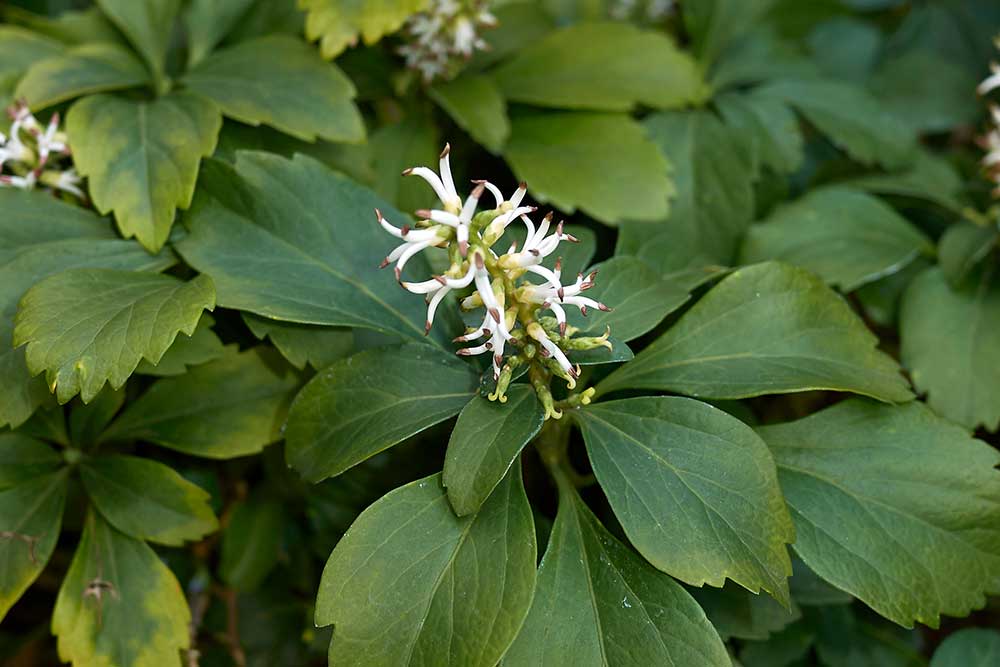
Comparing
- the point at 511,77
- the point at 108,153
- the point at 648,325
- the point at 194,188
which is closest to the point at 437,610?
the point at 648,325

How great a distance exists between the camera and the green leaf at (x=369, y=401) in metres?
0.94

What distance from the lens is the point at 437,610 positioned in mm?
869

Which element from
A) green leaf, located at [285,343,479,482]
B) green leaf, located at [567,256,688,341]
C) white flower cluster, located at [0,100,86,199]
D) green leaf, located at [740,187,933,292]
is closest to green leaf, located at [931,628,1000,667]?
green leaf, located at [740,187,933,292]

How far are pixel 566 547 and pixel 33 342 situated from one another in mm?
603

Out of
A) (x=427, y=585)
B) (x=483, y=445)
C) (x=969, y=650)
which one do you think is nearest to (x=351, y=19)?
(x=483, y=445)

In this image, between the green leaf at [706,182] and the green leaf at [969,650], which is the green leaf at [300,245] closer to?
the green leaf at [706,182]

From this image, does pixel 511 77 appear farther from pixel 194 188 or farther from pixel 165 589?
pixel 165 589

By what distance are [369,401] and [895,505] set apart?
2.00 feet

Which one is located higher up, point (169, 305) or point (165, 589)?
point (169, 305)

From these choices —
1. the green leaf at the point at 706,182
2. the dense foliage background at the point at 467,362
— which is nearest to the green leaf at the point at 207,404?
the dense foliage background at the point at 467,362

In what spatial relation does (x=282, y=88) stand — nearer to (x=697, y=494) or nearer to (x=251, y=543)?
(x=251, y=543)

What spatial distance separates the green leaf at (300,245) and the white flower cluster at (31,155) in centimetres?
20

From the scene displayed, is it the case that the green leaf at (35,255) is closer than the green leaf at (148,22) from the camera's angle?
Yes

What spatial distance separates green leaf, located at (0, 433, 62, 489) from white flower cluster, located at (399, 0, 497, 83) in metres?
0.80
